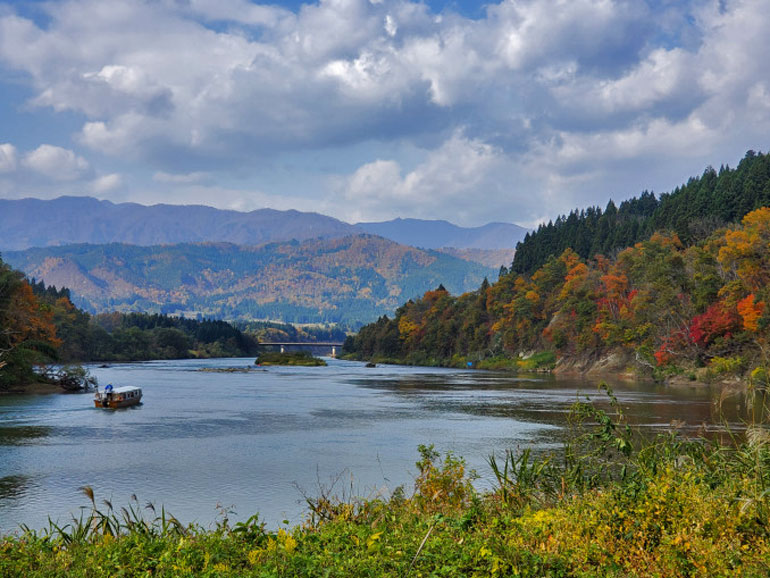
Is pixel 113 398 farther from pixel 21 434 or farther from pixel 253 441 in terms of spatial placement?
pixel 253 441

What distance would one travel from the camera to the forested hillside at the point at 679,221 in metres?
117

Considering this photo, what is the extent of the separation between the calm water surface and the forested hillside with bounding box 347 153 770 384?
439 inches

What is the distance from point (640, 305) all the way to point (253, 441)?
72.4 m

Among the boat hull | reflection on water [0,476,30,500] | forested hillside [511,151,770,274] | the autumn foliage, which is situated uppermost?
forested hillside [511,151,770,274]

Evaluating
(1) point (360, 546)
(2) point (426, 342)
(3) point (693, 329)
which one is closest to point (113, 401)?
(1) point (360, 546)

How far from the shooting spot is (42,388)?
77.8m

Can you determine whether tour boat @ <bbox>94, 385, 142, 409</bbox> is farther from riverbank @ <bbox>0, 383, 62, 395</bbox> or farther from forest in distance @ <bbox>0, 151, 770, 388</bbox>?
riverbank @ <bbox>0, 383, 62, 395</bbox>

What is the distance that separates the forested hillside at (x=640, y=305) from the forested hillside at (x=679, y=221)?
41cm

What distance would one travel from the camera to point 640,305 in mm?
97688

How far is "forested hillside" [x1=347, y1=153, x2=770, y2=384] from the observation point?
Result: 8112 cm

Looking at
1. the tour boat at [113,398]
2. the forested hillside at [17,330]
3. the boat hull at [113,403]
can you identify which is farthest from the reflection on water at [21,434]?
the forested hillside at [17,330]

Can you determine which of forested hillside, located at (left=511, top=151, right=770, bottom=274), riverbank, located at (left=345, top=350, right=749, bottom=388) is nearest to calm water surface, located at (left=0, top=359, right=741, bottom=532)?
riverbank, located at (left=345, top=350, right=749, bottom=388)

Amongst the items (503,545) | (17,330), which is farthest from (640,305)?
(503,545)

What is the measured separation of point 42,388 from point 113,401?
21366 millimetres
